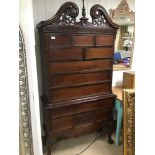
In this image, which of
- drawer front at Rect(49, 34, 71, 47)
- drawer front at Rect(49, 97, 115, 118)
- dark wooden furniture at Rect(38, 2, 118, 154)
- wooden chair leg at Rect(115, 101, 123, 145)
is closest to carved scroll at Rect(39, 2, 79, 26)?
dark wooden furniture at Rect(38, 2, 118, 154)

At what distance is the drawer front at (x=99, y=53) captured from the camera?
87.3 inches

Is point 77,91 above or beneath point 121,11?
beneath

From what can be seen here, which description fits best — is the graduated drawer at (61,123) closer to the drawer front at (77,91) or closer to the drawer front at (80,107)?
the drawer front at (80,107)

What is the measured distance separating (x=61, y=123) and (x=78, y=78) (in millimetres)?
605

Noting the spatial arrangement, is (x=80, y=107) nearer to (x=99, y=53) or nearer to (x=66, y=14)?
(x=99, y=53)

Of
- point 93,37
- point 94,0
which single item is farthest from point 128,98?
point 94,0

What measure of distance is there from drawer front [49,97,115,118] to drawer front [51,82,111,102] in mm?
110

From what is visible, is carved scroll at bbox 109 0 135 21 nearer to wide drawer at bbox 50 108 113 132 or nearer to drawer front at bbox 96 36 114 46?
drawer front at bbox 96 36 114 46

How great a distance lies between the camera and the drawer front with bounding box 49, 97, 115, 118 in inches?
84.8

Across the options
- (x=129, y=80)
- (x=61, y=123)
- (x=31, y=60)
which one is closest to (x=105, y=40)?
(x=129, y=80)

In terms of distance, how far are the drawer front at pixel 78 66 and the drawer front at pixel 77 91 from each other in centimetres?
24

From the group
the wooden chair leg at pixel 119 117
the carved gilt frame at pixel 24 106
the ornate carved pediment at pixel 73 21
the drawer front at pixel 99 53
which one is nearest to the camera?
the carved gilt frame at pixel 24 106

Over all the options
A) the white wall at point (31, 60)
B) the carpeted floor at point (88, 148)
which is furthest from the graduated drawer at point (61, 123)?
the carpeted floor at point (88, 148)

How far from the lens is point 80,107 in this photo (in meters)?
2.28
